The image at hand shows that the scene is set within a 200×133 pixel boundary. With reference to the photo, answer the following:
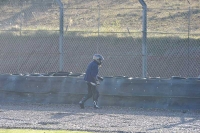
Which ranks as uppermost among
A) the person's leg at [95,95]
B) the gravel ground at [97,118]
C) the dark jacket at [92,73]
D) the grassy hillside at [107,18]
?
the grassy hillside at [107,18]

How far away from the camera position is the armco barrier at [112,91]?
14.6 metres

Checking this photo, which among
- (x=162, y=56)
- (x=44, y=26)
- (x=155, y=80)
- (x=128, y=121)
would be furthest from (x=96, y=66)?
(x=44, y=26)

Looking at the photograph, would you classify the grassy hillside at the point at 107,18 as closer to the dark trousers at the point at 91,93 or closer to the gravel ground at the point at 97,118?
the dark trousers at the point at 91,93

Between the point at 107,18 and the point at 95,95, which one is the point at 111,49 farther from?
the point at 95,95

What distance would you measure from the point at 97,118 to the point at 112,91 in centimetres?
237

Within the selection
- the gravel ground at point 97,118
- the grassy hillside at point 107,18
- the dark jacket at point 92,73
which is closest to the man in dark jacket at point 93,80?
the dark jacket at point 92,73

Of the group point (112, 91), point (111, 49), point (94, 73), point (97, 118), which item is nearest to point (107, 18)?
point (111, 49)

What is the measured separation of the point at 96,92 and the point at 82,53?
1029 cm

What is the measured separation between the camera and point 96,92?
14.7m

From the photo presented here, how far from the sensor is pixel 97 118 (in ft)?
41.9

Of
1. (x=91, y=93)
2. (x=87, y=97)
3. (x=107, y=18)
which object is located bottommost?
(x=87, y=97)

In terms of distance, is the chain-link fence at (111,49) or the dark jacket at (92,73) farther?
the chain-link fence at (111,49)

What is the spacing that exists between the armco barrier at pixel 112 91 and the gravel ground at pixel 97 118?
266mm

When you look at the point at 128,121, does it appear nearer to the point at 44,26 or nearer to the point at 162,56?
the point at 162,56
